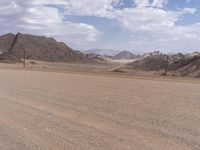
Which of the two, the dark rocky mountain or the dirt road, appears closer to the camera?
the dirt road

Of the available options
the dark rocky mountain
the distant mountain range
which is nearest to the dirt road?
the distant mountain range

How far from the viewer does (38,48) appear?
469ft

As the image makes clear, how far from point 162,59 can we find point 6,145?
68884mm

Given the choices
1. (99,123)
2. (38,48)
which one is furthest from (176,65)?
(38,48)

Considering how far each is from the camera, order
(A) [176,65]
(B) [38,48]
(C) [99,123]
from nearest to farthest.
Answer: (C) [99,123]
(A) [176,65]
(B) [38,48]

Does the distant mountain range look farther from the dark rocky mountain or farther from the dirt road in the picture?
the dark rocky mountain

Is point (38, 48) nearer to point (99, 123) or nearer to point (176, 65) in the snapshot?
point (176, 65)

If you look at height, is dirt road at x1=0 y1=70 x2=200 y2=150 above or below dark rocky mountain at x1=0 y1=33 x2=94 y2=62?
below

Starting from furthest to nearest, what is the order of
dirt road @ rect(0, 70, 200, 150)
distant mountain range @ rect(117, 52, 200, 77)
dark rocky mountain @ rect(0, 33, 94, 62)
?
dark rocky mountain @ rect(0, 33, 94, 62), distant mountain range @ rect(117, 52, 200, 77), dirt road @ rect(0, 70, 200, 150)

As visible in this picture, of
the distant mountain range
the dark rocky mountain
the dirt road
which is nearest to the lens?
the dirt road

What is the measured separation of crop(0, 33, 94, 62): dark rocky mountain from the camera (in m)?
135

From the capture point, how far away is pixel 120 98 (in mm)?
18562

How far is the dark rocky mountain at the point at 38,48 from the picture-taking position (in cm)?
13538

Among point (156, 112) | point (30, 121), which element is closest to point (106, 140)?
point (30, 121)
